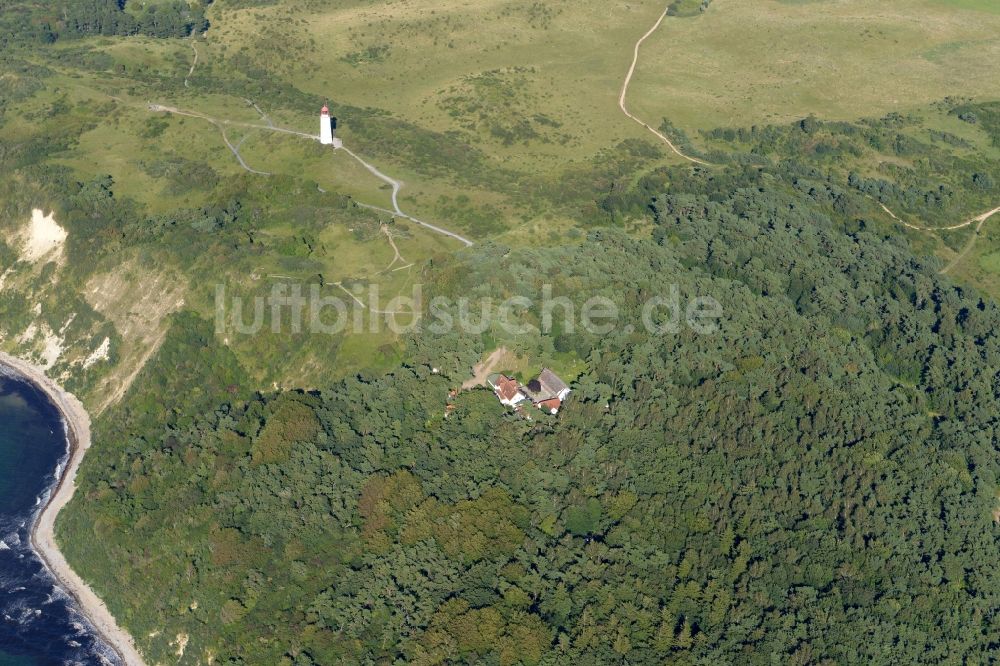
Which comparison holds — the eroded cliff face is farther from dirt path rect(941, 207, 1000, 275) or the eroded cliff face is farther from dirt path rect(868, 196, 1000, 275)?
dirt path rect(941, 207, 1000, 275)

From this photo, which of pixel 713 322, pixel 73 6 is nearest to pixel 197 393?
pixel 713 322

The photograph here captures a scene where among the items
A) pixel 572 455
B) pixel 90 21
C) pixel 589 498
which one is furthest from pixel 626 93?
pixel 90 21

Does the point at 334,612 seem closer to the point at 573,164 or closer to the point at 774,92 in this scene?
the point at 573,164

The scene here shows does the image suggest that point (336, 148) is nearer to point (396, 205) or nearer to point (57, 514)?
point (396, 205)

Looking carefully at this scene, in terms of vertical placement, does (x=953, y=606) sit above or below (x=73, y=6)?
below

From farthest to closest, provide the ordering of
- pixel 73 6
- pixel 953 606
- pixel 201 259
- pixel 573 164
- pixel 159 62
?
pixel 73 6 < pixel 159 62 < pixel 573 164 < pixel 201 259 < pixel 953 606

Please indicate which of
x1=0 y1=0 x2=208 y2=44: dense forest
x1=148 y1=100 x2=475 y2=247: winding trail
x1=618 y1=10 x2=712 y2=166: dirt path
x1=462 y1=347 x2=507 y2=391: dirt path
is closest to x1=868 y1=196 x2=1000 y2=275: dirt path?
x1=618 y1=10 x2=712 y2=166: dirt path

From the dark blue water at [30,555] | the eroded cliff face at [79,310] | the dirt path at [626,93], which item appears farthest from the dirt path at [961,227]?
the dark blue water at [30,555]
